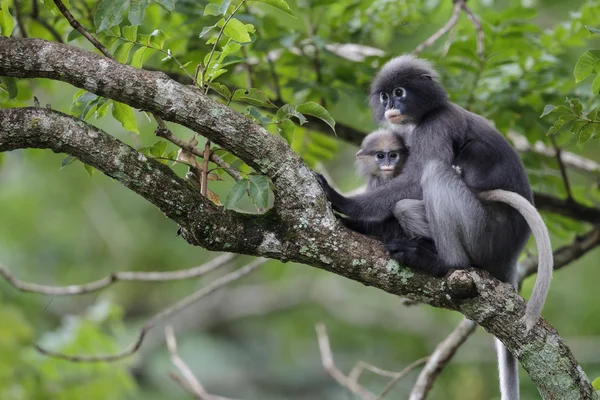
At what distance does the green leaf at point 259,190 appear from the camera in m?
3.92

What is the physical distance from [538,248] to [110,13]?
265 cm

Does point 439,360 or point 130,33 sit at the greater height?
point 130,33

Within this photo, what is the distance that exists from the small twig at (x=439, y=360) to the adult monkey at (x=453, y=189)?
2.88 ft

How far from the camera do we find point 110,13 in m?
4.08

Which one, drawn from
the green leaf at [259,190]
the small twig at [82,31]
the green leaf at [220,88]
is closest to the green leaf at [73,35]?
the small twig at [82,31]

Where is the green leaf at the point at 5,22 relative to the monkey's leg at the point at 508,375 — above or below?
above

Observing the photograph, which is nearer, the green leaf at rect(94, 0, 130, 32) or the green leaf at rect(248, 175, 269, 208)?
the green leaf at rect(248, 175, 269, 208)

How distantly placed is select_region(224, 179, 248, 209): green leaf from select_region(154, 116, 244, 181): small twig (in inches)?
11.2

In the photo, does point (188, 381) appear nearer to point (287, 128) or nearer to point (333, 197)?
point (333, 197)

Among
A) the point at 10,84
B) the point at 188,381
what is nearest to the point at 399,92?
the point at 10,84

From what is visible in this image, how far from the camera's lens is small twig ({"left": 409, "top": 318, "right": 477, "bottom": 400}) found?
5867 millimetres

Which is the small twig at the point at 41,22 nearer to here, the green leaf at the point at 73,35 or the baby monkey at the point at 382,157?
the green leaf at the point at 73,35

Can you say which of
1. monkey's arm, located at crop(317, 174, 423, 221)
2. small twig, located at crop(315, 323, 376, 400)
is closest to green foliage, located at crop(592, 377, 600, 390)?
monkey's arm, located at crop(317, 174, 423, 221)

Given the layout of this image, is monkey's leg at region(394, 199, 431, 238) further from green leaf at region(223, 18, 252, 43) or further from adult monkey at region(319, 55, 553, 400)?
green leaf at region(223, 18, 252, 43)
